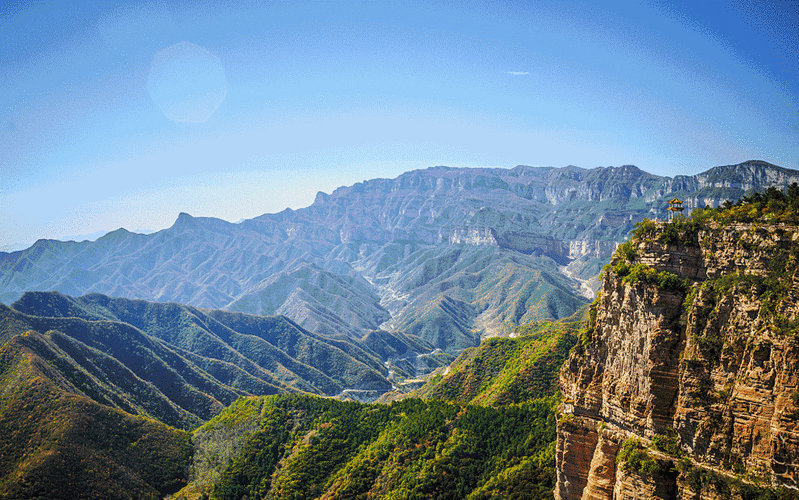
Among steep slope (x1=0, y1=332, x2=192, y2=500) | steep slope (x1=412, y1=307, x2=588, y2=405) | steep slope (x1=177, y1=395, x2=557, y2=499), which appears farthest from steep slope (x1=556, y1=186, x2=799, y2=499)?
steep slope (x1=0, y1=332, x2=192, y2=500)

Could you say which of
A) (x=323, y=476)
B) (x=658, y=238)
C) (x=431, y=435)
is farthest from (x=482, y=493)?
(x=658, y=238)

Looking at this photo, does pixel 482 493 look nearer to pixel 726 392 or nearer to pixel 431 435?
pixel 431 435

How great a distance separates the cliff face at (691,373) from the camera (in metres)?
27.5

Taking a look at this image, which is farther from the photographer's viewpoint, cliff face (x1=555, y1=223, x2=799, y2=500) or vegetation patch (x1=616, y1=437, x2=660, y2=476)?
vegetation patch (x1=616, y1=437, x2=660, y2=476)

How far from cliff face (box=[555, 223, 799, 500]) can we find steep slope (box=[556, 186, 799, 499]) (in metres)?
0.07

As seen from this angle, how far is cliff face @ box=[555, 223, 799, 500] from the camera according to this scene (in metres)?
27.5

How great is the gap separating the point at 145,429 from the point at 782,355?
12676 centimetres

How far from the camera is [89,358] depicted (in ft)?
495

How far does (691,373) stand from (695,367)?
1.69ft

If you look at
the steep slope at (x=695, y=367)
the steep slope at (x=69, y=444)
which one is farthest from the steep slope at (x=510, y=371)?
the steep slope at (x=69, y=444)

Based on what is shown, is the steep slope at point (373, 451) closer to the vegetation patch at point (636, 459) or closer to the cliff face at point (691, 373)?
the cliff face at point (691, 373)

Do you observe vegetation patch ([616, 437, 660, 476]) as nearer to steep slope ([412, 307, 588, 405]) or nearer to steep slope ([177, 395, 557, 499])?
steep slope ([177, 395, 557, 499])

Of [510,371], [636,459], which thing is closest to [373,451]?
[510,371]

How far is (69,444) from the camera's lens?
92438 mm
